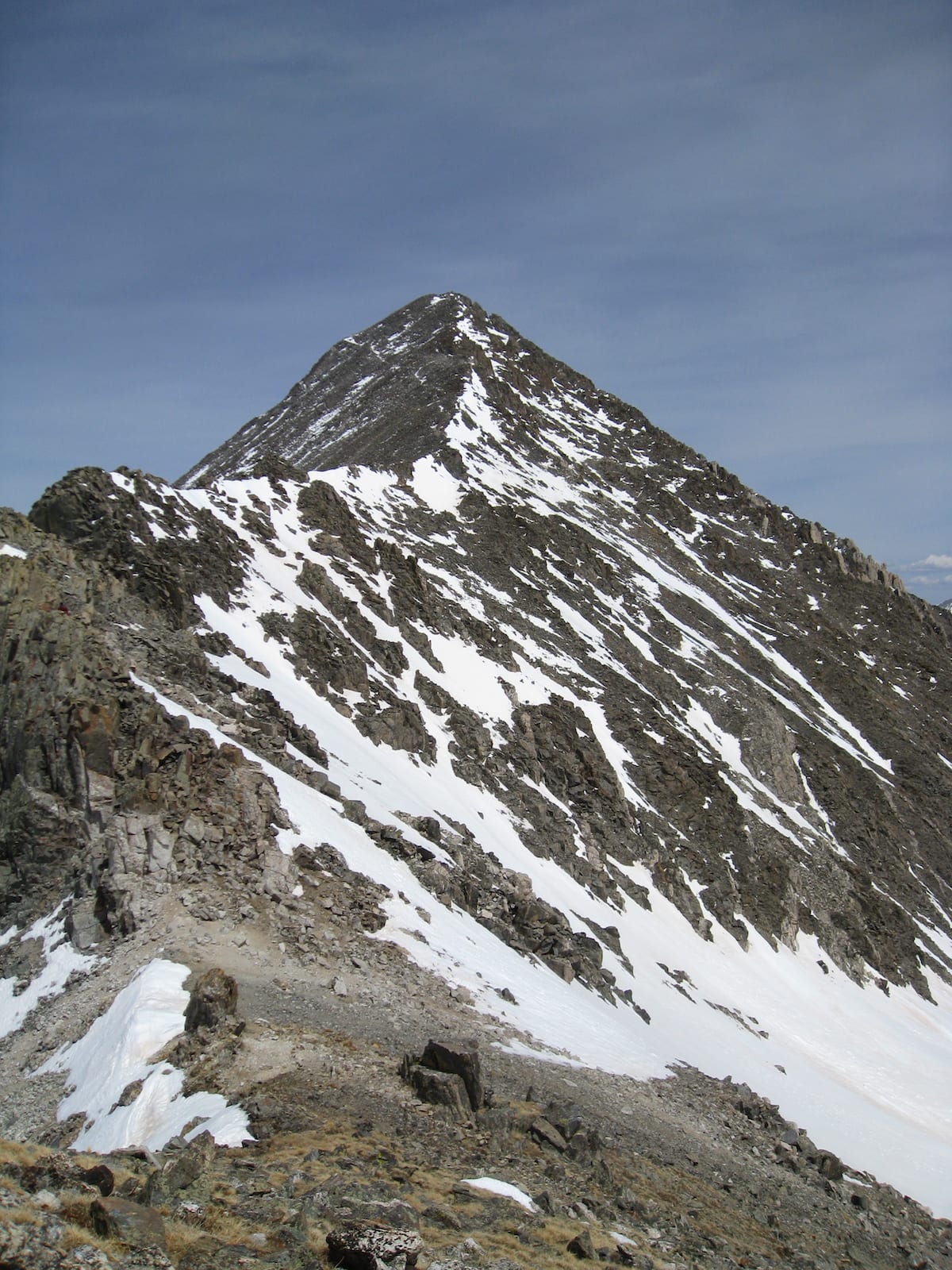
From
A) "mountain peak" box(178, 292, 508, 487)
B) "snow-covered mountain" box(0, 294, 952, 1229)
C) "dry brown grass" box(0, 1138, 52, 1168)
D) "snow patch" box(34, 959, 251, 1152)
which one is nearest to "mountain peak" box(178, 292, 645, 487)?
"mountain peak" box(178, 292, 508, 487)

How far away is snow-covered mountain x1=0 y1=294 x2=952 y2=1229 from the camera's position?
2450cm

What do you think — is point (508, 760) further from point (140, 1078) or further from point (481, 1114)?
point (140, 1078)

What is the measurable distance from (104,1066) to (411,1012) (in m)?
7.15

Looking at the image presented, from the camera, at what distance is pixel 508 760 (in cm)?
4759

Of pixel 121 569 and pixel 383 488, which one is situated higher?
pixel 383 488

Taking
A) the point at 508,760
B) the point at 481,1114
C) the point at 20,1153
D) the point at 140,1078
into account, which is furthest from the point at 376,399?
the point at 20,1153

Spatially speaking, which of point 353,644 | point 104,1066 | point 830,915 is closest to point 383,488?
point 353,644

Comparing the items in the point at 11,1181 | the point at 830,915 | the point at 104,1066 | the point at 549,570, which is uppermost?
the point at 549,570

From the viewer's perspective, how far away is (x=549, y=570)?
2817 inches

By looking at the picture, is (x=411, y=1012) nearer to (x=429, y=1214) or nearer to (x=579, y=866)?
(x=429, y=1214)

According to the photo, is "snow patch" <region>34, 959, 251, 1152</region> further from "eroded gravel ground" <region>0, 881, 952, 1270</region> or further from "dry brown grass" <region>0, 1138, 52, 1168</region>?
"dry brown grass" <region>0, 1138, 52, 1168</region>

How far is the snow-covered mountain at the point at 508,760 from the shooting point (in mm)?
24500

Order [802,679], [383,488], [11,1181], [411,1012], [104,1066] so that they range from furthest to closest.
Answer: [802,679]
[383,488]
[411,1012]
[104,1066]
[11,1181]

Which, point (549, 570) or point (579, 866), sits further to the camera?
point (549, 570)
